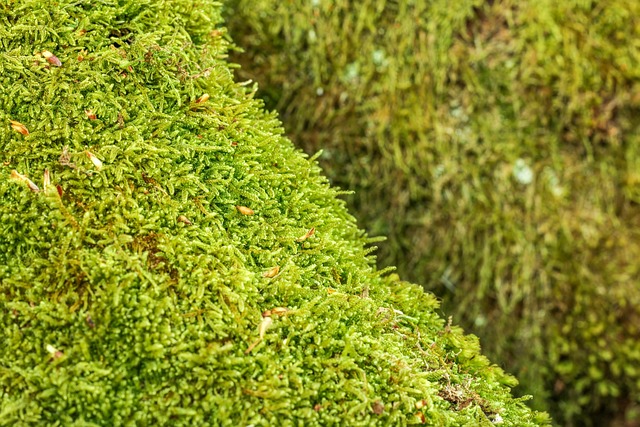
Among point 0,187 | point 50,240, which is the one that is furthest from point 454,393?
point 0,187

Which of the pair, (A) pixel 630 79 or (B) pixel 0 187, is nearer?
(B) pixel 0 187

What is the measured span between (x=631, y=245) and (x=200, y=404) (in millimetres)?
2372

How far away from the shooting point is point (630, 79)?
2535mm

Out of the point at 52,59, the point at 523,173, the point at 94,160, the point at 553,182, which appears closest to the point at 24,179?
A: the point at 94,160

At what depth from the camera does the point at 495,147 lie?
8.20 ft

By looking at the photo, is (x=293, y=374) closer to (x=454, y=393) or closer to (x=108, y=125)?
(x=454, y=393)

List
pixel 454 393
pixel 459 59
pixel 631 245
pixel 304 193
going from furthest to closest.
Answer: pixel 631 245
pixel 459 59
pixel 304 193
pixel 454 393

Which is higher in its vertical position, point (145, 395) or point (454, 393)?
point (454, 393)

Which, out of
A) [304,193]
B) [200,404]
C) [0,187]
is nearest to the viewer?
[200,404]

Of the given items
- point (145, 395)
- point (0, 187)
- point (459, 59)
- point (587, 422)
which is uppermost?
point (459, 59)

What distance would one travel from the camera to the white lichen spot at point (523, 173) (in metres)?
2.55

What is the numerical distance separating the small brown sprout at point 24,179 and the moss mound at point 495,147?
126cm

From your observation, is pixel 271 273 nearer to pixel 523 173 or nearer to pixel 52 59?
pixel 52 59

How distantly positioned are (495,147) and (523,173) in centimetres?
20
